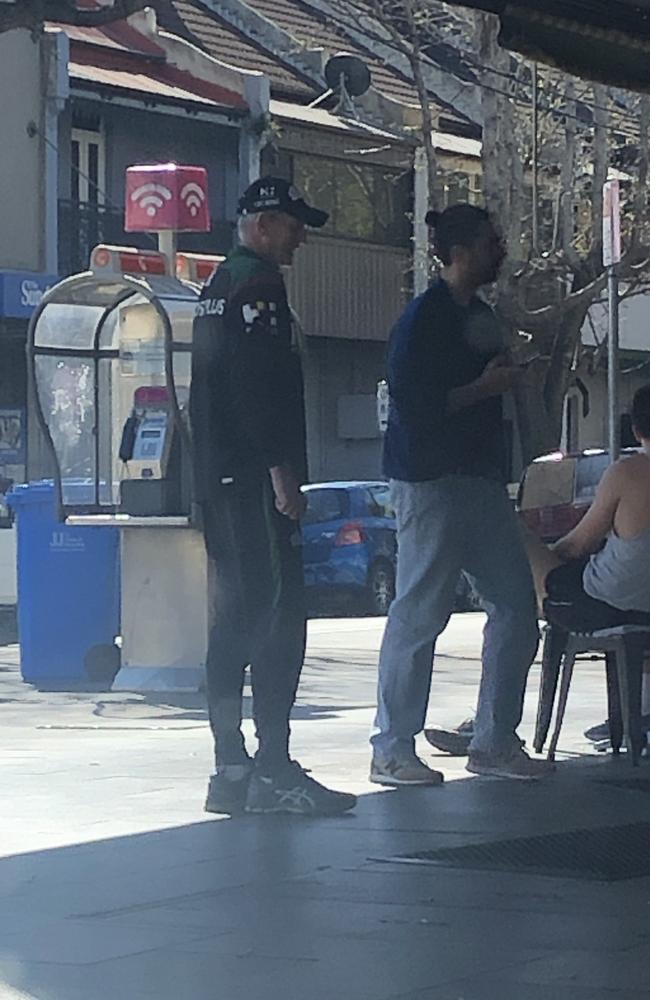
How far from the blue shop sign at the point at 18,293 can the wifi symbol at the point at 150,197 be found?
17554mm

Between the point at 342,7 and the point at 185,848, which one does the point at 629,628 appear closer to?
the point at 185,848

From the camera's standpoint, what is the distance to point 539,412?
31188 mm

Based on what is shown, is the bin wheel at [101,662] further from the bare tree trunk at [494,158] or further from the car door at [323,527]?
the bare tree trunk at [494,158]

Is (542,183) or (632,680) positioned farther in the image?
(542,183)

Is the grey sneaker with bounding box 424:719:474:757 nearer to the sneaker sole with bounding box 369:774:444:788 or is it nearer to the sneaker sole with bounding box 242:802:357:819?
the sneaker sole with bounding box 369:774:444:788

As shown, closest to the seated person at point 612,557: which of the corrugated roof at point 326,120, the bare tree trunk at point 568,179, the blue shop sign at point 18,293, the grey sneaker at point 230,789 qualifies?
the grey sneaker at point 230,789

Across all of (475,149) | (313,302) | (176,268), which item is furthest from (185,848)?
(475,149)

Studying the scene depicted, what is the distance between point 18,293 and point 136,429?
17986 millimetres

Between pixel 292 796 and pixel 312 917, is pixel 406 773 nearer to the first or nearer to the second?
pixel 292 796

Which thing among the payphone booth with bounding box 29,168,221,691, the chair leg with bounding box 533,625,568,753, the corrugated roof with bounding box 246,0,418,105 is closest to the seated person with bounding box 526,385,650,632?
the chair leg with bounding box 533,625,568,753

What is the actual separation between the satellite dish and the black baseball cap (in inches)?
1254

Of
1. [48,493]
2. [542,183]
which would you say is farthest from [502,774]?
[542,183]

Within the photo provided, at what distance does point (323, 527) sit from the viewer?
28516mm

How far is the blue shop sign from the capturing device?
32.2 metres
